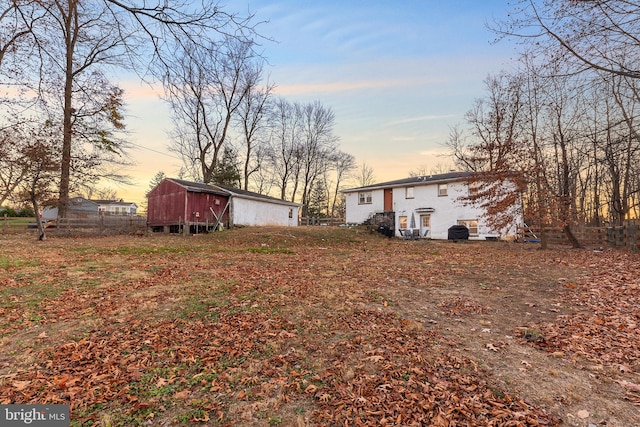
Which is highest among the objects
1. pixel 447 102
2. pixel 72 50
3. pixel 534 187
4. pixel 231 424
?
pixel 447 102

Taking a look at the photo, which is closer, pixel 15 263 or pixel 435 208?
pixel 15 263

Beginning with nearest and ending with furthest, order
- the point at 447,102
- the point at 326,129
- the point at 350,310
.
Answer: the point at 350,310, the point at 447,102, the point at 326,129

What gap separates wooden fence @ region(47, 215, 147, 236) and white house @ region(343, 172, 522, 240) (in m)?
19.9

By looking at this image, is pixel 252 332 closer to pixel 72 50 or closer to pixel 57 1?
pixel 57 1

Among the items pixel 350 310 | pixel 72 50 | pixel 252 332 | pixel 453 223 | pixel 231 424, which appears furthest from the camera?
pixel 453 223

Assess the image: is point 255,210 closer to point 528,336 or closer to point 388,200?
point 388,200

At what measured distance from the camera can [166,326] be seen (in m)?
4.47

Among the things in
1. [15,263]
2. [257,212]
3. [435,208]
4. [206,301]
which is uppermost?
[435,208]

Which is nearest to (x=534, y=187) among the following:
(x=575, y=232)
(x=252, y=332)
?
(x=575, y=232)

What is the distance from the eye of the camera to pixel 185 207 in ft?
76.1

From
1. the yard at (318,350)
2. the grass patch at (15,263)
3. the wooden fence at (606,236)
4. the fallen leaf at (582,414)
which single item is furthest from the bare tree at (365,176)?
the fallen leaf at (582,414)

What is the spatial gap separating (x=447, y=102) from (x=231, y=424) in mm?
18712

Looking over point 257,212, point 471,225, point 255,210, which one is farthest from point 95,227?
point 471,225

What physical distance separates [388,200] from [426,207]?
3.73 metres
